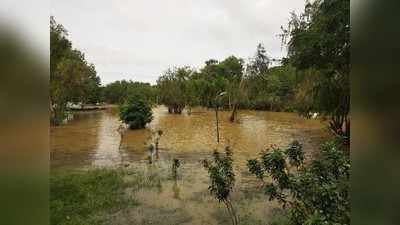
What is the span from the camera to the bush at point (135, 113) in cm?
1458

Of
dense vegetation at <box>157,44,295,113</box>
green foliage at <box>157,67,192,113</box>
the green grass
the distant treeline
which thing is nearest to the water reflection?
the green grass

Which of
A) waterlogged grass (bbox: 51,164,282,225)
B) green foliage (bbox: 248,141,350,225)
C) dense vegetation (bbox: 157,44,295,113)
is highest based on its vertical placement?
dense vegetation (bbox: 157,44,295,113)

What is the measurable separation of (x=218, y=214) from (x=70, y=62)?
1266 centimetres

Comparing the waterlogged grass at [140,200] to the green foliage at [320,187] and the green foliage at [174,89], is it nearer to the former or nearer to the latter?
the green foliage at [320,187]

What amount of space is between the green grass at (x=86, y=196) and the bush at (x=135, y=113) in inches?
307

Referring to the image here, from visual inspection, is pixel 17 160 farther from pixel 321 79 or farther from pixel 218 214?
pixel 321 79

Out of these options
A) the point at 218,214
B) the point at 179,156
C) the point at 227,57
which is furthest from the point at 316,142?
the point at 227,57

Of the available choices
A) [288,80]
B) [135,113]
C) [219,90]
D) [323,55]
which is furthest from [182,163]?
[288,80]

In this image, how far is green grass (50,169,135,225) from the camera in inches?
170

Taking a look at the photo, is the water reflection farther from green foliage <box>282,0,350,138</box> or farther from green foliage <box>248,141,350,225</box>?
green foliage <box>248,141,350,225</box>

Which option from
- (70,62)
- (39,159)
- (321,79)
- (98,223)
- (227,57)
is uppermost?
(227,57)

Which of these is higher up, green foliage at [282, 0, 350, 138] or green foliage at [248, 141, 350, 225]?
green foliage at [282, 0, 350, 138]

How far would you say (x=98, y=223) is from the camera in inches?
164

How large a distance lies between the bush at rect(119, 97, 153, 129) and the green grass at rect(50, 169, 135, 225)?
25.6ft
